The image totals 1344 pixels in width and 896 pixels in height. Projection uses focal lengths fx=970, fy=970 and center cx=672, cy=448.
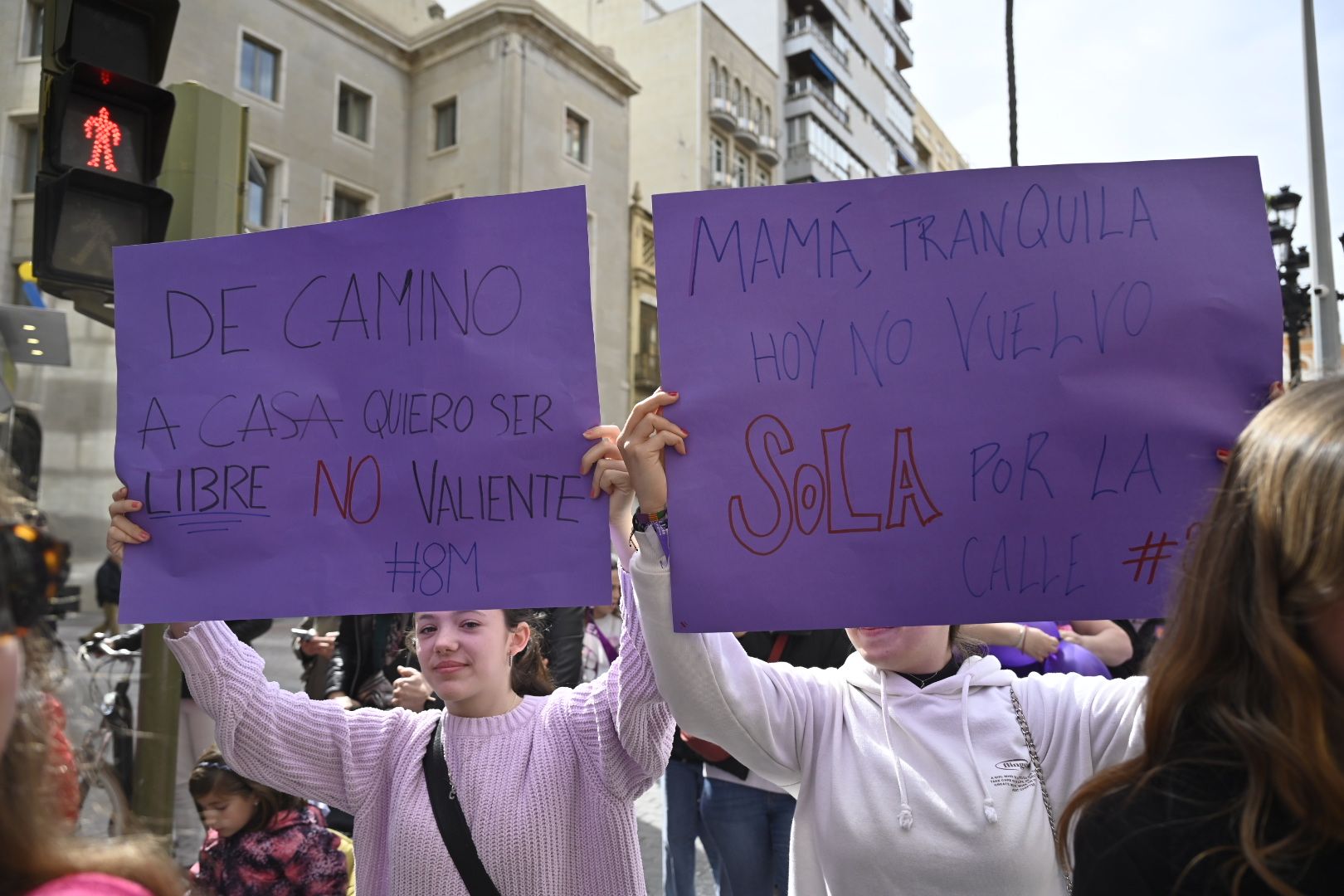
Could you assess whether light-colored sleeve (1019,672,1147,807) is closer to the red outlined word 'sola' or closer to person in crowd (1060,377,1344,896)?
the red outlined word 'sola'

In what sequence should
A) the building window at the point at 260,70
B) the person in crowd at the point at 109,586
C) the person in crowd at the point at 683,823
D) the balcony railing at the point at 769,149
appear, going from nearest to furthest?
the person in crowd at the point at 683,823 → the person in crowd at the point at 109,586 → the building window at the point at 260,70 → the balcony railing at the point at 769,149

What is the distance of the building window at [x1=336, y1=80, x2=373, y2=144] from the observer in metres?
22.6

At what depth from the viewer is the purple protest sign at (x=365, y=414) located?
6.70 feet

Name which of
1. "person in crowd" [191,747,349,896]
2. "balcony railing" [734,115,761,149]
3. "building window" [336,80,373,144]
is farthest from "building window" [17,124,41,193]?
"balcony railing" [734,115,761,149]

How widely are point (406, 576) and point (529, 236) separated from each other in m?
0.77

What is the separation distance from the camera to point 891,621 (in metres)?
1.89

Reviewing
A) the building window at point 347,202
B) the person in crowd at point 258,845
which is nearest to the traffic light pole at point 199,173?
the person in crowd at point 258,845

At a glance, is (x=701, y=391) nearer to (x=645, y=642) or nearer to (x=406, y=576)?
(x=645, y=642)

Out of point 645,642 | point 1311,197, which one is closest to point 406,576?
point 645,642

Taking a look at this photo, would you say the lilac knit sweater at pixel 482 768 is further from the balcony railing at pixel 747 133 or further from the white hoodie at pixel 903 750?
the balcony railing at pixel 747 133

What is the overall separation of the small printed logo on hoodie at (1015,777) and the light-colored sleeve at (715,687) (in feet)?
1.31

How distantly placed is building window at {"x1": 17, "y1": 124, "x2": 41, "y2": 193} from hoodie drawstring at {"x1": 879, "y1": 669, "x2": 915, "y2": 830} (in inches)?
787

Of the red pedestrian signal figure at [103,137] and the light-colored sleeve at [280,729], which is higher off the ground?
the red pedestrian signal figure at [103,137]

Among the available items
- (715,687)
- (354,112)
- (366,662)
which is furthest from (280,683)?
(354,112)
